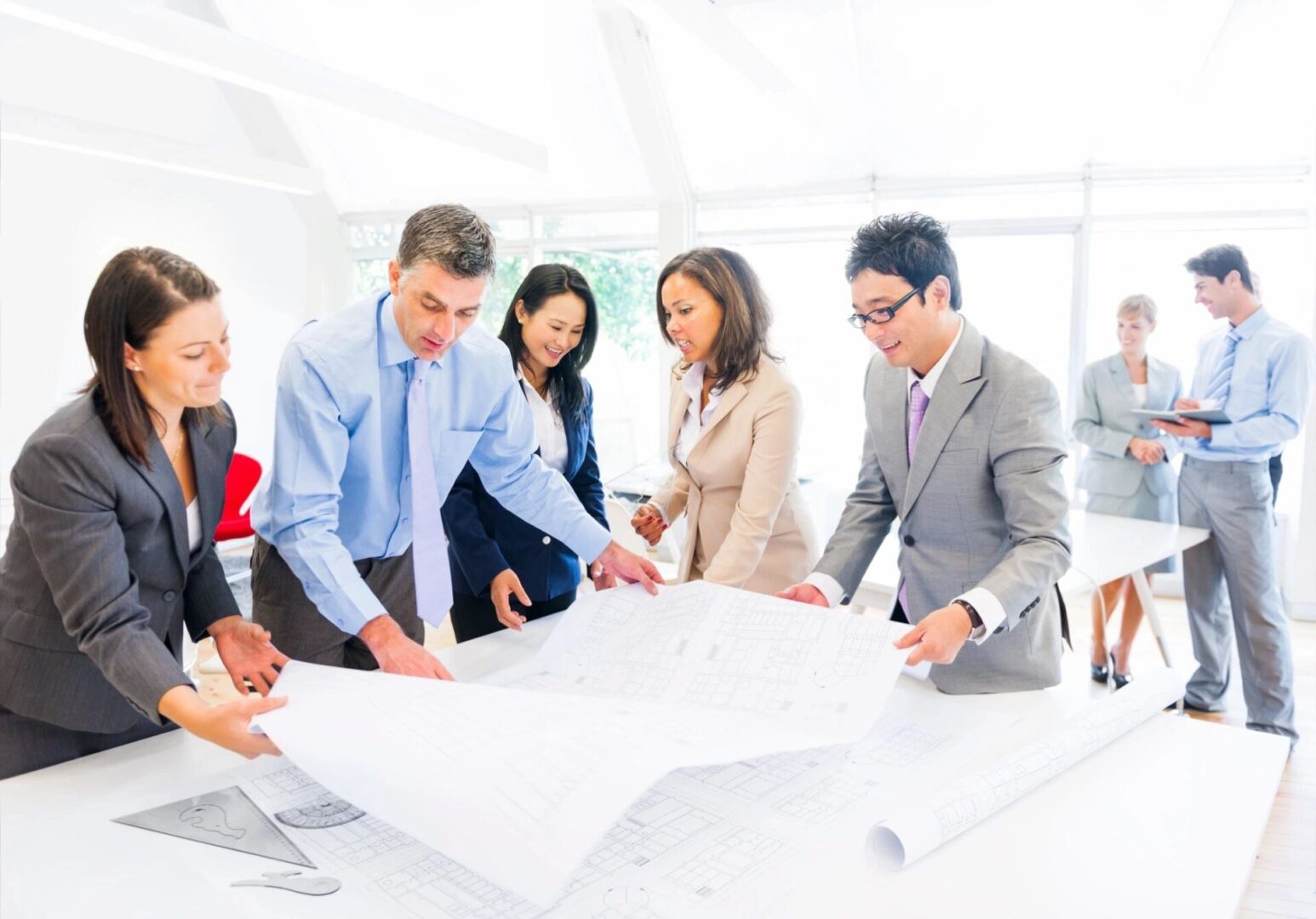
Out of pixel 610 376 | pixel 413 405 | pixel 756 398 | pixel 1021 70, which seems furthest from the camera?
pixel 610 376

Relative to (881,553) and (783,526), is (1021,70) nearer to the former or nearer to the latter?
(881,553)

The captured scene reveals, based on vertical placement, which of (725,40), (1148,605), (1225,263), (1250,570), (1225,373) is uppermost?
(725,40)

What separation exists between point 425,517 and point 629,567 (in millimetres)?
384

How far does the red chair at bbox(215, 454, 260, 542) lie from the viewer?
421 centimetres

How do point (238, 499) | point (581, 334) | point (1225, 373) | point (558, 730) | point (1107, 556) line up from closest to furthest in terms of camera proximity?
point (558, 730) < point (581, 334) < point (1107, 556) < point (1225, 373) < point (238, 499)

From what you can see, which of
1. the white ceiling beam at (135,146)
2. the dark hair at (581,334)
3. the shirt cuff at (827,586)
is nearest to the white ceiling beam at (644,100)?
the white ceiling beam at (135,146)

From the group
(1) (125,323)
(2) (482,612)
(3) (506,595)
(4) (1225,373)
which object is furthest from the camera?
(4) (1225,373)

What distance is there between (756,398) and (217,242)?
22.2 feet

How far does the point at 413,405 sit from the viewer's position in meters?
1.62

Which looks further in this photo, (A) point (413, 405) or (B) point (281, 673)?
(A) point (413, 405)

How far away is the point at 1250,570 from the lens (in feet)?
11.0

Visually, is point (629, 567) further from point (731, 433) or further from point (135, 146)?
point (135, 146)

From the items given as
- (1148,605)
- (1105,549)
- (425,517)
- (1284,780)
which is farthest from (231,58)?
(1284,780)

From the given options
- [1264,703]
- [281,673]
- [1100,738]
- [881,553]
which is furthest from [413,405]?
[1264,703]
